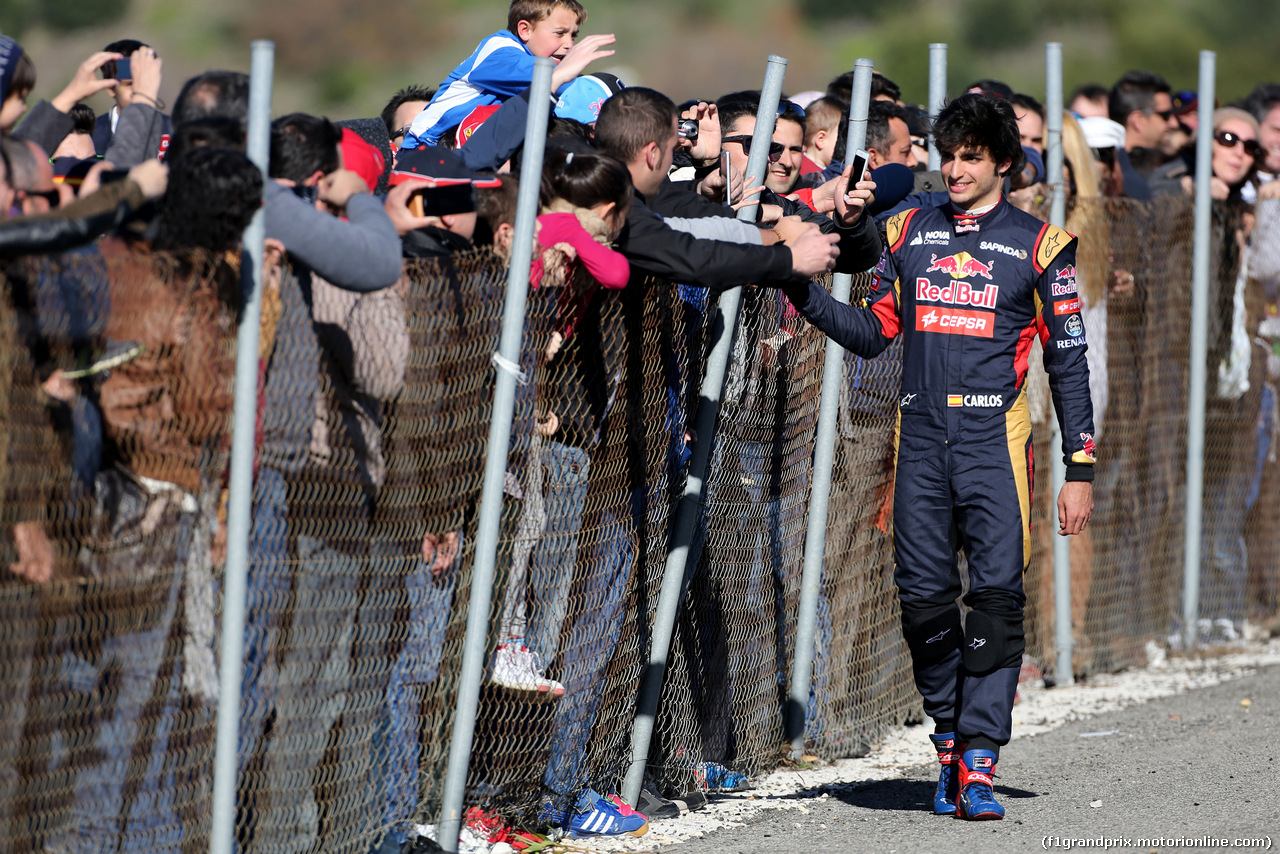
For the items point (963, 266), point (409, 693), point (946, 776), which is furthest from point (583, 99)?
point (946, 776)

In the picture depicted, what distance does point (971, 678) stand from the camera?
5277 mm

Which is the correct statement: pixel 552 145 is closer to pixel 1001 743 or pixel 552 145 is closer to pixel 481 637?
pixel 481 637

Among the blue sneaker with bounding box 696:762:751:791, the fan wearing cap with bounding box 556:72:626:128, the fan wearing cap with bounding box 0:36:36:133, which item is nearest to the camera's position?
the fan wearing cap with bounding box 0:36:36:133

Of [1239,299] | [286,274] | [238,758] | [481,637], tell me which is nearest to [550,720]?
[481,637]

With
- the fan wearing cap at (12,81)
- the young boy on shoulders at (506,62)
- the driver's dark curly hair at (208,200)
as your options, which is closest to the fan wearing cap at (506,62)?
the young boy on shoulders at (506,62)

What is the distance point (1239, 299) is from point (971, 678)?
435cm

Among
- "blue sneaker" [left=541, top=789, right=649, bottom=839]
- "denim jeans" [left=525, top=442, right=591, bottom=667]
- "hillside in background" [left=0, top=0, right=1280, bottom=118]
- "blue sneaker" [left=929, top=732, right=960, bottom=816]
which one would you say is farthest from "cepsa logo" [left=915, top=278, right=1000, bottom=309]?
"hillside in background" [left=0, top=0, right=1280, bottom=118]

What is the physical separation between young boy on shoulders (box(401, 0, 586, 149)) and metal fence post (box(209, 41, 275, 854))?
2.44 metres

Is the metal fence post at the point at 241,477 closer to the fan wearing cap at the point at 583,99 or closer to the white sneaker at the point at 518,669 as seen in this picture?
the white sneaker at the point at 518,669

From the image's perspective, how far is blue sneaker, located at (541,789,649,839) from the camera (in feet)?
16.5

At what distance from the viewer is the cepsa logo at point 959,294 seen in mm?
5246

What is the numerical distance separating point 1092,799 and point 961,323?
1.74m

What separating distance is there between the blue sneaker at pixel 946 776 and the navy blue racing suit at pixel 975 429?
47mm

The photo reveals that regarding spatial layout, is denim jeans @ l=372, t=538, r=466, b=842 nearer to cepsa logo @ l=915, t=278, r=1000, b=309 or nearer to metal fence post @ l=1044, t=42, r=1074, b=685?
cepsa logo @ l=915, t=278, r=1000, b=309
